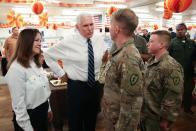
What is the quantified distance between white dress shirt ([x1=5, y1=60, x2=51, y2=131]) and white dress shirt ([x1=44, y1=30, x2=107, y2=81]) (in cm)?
58

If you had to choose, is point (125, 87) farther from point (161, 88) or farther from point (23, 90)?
point (23, 90)

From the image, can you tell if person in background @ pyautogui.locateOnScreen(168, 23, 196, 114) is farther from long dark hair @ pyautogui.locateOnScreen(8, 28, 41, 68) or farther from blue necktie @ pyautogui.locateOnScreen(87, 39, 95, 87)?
long dark hair @ pyautogui.locateOnScreen(8, 28, 41, 68)

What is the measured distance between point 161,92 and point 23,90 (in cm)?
120

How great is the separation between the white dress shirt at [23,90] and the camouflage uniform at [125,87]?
63 centimetres

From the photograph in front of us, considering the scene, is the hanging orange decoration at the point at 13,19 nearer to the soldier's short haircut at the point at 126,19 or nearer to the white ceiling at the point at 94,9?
the white ceiling at the point at 94,9

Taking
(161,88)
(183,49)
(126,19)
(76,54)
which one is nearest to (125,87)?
(126,19)

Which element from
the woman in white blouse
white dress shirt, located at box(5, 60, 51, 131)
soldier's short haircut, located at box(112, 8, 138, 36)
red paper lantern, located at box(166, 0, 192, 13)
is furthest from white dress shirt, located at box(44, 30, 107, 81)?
red paper lantern, located at box(166, 0, 192, 13)

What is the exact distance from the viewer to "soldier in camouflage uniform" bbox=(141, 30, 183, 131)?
2008 mm

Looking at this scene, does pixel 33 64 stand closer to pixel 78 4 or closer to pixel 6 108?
pixel 6 108

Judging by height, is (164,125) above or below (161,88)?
below

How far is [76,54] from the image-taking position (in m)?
2.47

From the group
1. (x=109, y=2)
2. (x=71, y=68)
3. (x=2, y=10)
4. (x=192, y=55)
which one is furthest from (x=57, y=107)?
(x=2, y=10)

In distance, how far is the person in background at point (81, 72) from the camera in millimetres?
2438

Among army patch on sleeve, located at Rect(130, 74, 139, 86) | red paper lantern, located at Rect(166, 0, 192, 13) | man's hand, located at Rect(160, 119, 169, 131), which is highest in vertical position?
red paper lantern, located at Rect(166, 0, 192, 13)
